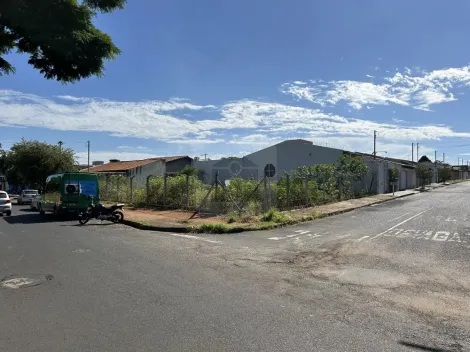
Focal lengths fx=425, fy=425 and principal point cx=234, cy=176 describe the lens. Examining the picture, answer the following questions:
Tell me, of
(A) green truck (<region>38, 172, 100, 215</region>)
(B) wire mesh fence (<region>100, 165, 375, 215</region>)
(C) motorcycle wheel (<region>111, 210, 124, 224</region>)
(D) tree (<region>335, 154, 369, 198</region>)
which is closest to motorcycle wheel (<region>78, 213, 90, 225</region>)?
(C) motorcycle wheel (<region>111, 210, 124, 224</region>)

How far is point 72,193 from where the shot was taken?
767 inches

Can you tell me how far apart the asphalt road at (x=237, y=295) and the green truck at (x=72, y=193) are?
7.87m

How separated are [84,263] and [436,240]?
29.6ft

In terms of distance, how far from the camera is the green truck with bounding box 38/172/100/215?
19.4 metres

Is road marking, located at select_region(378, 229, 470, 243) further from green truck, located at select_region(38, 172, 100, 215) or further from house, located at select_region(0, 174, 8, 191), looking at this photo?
house, located at select_region(0, 174, 8, 191)

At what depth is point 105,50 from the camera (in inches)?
279

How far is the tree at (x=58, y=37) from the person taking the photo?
623cm

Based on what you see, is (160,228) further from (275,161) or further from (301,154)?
(275,161)

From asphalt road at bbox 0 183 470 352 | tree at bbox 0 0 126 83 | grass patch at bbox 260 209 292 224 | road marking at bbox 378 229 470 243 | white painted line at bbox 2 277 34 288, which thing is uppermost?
tree at bbox 0 0 126 83

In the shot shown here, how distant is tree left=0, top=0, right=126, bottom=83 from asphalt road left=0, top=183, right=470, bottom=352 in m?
3.61

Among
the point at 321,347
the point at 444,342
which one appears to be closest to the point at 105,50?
the point at 321,347

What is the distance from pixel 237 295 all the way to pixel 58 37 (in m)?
4.70

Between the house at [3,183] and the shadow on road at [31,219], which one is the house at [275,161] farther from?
the house at [3,183]

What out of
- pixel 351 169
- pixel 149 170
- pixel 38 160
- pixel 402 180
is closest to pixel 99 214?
pixel 351 169
